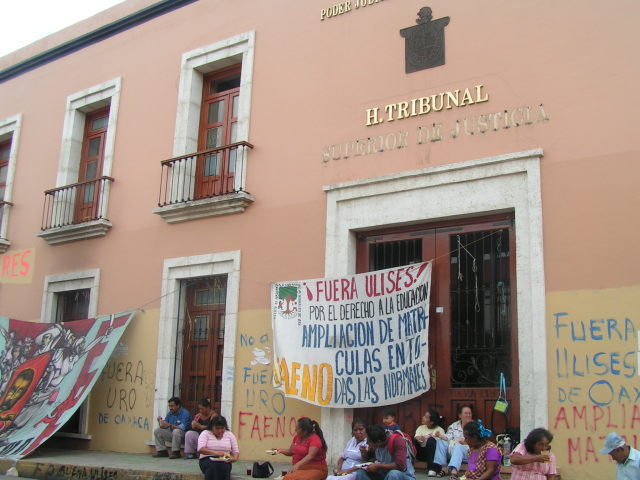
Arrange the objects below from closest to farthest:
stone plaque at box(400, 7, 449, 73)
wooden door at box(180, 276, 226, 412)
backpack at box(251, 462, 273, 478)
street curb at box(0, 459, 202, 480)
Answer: backpack at box(251, 462, 273, 478)
street curb at box(0, 459, 202, 480)
stone plaque at box(400, 7, 449, 73)
wooden door at box(180, 276, 226, 412)

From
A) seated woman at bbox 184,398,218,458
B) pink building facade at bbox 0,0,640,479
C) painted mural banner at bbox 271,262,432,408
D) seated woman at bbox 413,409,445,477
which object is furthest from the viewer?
seated woman at bbox 184,398,218,458

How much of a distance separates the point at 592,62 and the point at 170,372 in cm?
735

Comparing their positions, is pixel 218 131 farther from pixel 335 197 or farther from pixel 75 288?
pixel 75 288

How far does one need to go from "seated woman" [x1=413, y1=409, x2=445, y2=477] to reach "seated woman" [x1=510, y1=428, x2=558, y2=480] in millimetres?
2222

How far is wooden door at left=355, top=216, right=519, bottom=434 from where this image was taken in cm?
871

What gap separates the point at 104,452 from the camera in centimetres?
1167

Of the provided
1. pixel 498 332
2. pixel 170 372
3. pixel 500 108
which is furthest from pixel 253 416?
pixel 500 108

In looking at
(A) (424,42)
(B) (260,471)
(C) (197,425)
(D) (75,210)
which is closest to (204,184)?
(D) (75,210)

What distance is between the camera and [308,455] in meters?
8.11

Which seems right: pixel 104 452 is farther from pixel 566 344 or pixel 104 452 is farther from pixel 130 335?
pixel 566 344

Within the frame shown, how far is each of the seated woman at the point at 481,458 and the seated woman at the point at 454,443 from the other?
179 centimetres

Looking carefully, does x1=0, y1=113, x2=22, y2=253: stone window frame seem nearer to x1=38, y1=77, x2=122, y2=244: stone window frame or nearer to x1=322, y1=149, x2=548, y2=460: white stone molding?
x1=38, y1=77, x2=122, y2=244: stone window frame

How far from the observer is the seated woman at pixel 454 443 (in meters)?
8.40

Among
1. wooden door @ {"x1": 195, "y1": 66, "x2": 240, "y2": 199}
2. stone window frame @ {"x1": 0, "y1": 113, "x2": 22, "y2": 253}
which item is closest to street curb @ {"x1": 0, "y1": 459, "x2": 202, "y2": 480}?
wooden door @ {"x1": 195, "y1": 66, "x2": 240, "y2": 199}
